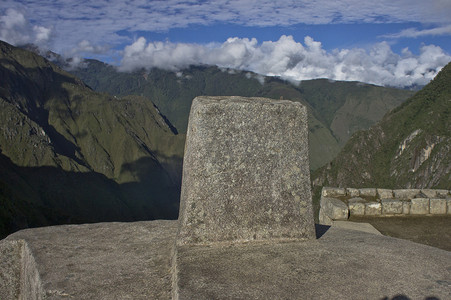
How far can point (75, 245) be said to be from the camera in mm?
4680

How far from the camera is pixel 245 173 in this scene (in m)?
4.56

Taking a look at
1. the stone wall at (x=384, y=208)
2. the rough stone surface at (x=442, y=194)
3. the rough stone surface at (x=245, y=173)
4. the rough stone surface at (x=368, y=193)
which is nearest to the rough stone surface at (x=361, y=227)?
the stone wall at (x=384, y=208)

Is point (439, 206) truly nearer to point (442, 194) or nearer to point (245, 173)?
point (442, 194)

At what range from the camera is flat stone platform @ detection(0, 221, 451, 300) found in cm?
344

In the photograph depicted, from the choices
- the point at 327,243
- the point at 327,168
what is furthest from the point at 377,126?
the point at 327,243

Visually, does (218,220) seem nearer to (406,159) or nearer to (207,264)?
(207,264)

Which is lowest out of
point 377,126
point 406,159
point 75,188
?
point 75,188

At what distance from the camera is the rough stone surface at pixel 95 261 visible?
360 cm

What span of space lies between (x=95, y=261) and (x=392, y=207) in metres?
9.45

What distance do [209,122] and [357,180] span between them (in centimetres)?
13178

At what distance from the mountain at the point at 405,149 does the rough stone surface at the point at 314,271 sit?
99.2 metres

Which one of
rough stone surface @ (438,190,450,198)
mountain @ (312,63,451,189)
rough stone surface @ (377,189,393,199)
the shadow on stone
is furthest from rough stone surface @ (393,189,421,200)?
mountain @ (312,63,451,189)

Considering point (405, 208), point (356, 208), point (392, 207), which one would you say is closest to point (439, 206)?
point (405, 208)

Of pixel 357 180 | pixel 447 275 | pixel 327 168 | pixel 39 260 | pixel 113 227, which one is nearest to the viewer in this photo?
pixel 447 275
